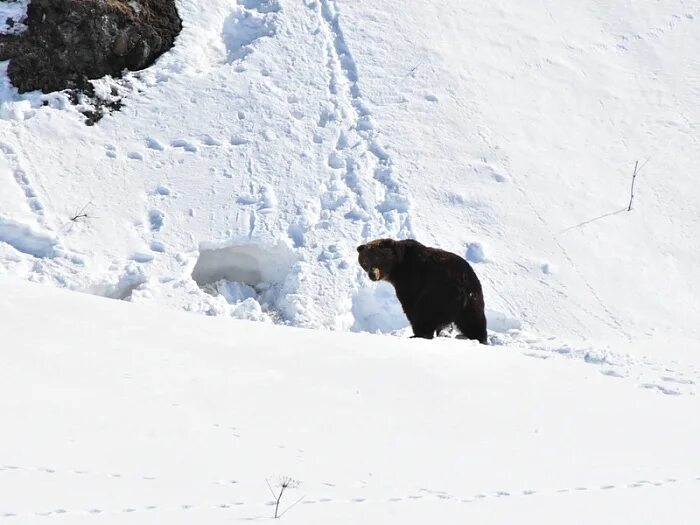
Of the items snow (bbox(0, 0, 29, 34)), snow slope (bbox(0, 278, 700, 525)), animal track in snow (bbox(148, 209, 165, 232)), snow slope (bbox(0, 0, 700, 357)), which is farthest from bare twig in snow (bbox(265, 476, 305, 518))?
snow (bbox(0, 0, 29, 34))

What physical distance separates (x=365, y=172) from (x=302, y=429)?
7225mm

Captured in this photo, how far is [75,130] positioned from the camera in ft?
39.0

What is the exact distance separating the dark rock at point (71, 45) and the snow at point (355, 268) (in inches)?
10.6

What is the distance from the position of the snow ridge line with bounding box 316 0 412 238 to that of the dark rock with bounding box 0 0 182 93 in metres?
3.06

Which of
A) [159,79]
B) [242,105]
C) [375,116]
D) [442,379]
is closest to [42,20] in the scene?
[159,79]

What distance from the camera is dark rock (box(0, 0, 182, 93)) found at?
12.2 m

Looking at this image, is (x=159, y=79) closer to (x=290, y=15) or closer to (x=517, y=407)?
(x=290, y=15)

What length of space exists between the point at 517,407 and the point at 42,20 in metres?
8.87

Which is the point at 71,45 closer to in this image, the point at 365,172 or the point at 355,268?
the point at 365,172

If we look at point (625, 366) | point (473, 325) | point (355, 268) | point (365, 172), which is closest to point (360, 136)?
point (365, 172)

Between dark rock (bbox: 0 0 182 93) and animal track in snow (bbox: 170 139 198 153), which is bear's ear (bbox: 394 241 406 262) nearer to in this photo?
animal track in snow (bbox: 170 139 198 153)

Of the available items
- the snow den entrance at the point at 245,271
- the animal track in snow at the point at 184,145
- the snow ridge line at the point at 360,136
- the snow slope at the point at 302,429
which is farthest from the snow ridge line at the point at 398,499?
the animal track in snow at the point at 184,145

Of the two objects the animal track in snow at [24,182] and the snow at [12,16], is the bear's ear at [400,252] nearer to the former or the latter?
the animal track in snow at [24,182]

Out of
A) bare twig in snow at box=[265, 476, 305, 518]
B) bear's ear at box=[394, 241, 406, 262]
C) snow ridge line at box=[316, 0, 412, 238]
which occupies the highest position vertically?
bare twig in snow at box=[265, 476, 305, 518]
